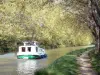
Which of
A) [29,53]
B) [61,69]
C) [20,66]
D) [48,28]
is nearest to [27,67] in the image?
[20,66]

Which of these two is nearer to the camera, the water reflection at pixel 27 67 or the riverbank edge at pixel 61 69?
the riverbank edge at pixel 61 69

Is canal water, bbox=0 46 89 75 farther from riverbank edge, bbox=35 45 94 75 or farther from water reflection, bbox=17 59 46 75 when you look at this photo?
riverbank edge, bbox=35 45 94 75

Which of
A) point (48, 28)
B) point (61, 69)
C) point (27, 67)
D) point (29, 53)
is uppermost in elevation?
point (48, 28)

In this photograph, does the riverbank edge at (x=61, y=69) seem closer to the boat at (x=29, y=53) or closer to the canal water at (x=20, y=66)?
the canal water at (x=20, y=66)

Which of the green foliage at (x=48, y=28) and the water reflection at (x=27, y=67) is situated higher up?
the green foliage at (x=48, y=28)

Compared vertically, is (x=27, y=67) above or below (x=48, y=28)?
below

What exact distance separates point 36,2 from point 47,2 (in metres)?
1.64

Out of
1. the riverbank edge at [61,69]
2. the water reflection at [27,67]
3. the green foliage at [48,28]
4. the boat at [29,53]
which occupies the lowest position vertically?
the water reflection at [27,67]

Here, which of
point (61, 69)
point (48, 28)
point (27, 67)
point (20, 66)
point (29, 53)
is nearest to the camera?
point (61, 69)

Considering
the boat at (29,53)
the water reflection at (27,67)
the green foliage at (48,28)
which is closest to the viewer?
the green foliage at (48,28)

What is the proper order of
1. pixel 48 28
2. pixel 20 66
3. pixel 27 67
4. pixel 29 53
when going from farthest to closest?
1. pixel 48 28
2. pixel 29 53
3. pixel 20 66
4. pixel 27 67

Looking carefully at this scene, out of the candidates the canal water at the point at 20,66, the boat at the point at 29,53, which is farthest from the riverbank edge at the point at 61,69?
the boat at the point at 29,53

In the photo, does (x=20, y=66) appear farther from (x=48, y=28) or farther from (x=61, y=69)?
(x=48, y=28)

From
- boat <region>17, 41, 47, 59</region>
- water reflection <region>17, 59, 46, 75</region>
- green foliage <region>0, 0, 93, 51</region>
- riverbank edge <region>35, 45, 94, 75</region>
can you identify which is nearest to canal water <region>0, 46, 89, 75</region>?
water reflection <region>17, 59, 46, 75</region>
